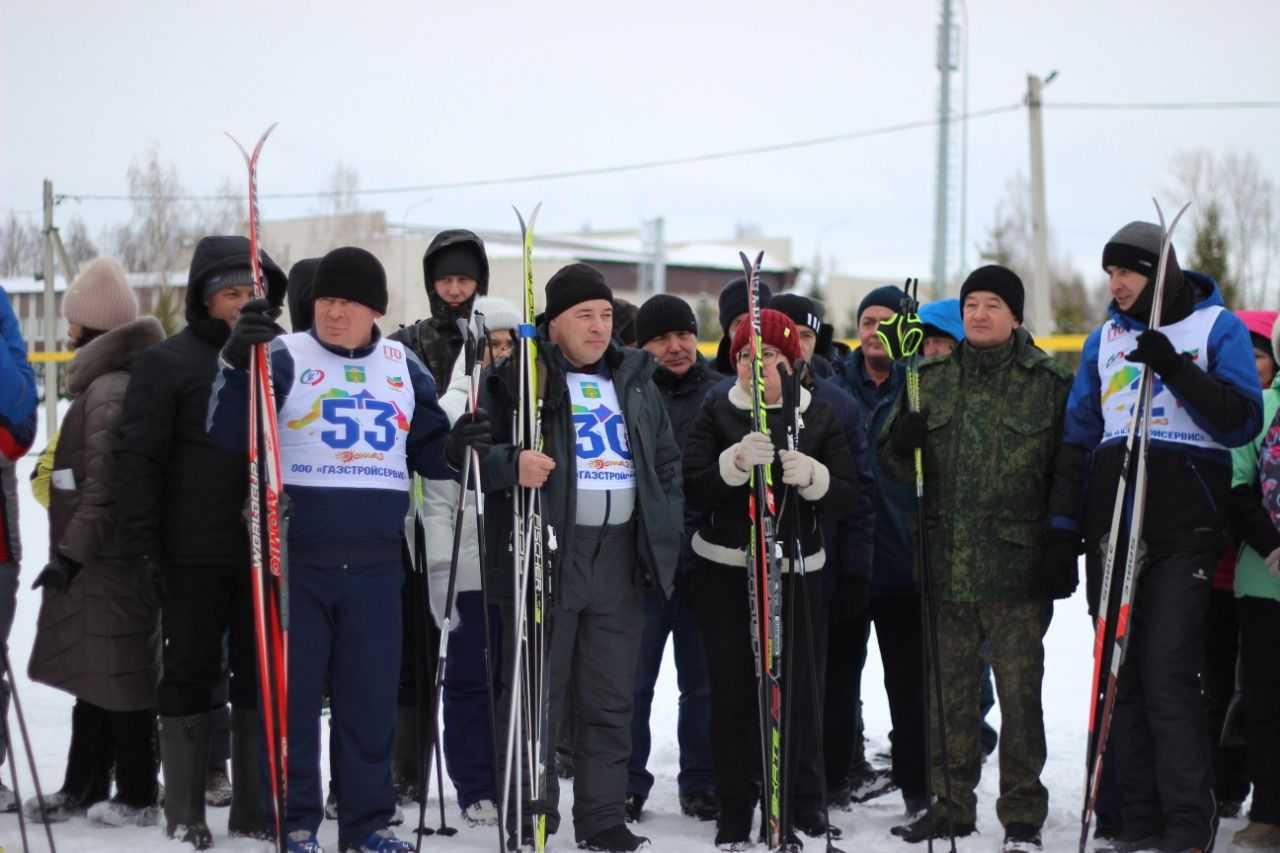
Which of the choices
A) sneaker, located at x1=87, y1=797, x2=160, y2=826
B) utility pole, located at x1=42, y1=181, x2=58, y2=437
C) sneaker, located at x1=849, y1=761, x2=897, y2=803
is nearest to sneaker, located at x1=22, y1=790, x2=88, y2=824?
sneaker, located at x1=87, y1=797, x2=160, y2=826

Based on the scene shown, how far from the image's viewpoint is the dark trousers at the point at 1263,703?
450 cm

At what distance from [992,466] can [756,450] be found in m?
0.93

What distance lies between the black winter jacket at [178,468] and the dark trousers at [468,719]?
97 centimetres

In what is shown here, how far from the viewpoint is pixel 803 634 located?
4680 mm

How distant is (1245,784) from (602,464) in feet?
9.29

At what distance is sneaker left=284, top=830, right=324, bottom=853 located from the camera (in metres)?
4.15

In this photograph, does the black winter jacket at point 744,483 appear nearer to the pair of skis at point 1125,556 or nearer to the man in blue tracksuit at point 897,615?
the man in blue tracksuit at point 897,615

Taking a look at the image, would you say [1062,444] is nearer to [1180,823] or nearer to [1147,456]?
[1147,456]

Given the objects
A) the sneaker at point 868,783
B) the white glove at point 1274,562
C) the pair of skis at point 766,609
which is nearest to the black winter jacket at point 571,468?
the pair of skis at point 766,609

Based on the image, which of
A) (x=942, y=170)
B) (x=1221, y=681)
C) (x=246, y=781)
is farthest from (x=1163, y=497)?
(x=942, y=170)

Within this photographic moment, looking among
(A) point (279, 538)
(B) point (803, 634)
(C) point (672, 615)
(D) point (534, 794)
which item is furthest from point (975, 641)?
(A) point (279, 538)

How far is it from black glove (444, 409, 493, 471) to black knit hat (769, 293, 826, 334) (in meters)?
1.75

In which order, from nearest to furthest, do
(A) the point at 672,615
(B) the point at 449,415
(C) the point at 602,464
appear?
1. (C) the point at 602,464
2. (B) the point at 449,415
3. (A) the point at 672,615

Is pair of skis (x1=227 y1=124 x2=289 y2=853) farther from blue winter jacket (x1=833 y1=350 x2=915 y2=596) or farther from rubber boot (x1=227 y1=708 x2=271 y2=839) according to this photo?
blue winter jacket (x1=833 y1=350 x2=915 y2=596)
